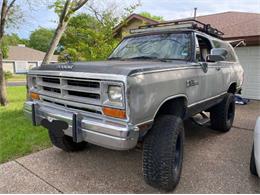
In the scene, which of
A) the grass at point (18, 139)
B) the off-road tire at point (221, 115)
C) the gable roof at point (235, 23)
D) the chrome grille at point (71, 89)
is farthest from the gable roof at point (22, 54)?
the chrome grille at point (71, 89)

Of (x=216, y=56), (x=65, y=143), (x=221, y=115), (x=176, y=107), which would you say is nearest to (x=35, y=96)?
(x=65, y=143)

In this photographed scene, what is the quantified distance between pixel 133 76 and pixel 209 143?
287 centimetres

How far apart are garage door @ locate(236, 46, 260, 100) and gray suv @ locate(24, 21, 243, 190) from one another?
6769mm

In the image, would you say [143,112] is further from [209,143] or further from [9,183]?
[209,143]

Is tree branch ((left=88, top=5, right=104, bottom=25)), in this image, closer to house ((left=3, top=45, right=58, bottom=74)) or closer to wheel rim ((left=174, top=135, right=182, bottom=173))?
wheel rim ((left=174, top=135, right=182, bottom=173))

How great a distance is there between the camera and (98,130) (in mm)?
2471

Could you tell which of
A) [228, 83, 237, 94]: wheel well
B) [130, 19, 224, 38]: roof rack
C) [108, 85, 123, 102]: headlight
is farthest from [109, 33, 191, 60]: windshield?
[228, 83, 237, 94]: wheel well

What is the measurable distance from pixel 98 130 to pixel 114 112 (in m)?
0.26

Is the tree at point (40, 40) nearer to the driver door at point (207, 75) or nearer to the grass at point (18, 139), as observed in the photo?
the grass at point (18, 139)

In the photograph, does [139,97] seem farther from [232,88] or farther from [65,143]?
[232,88]

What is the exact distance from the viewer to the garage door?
990 centimetres

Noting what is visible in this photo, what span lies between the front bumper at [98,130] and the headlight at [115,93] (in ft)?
0.74

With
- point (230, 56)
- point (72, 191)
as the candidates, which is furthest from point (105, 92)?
point (230, 56)

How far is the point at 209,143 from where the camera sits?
458cm
